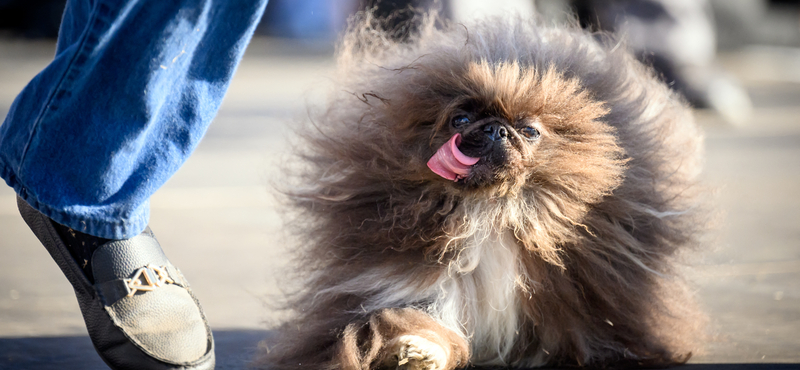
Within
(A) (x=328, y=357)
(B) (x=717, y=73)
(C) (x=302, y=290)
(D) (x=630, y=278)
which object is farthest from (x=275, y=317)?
(B) (x=717, y=73)

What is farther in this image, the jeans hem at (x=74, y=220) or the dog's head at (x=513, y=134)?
the dog's head at (x=513, y=134)

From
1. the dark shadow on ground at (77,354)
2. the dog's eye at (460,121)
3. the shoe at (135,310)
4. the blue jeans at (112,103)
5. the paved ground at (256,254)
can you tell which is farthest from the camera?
the paved ground at (256,254)

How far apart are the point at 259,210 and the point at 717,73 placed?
5227 millimetres

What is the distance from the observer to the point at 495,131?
5.90ft

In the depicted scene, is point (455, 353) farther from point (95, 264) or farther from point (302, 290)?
point (95, 264)

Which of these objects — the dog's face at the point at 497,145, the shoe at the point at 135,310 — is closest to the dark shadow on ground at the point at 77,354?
the shoe at the point at 135,310

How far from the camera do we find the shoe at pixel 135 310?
1745mm

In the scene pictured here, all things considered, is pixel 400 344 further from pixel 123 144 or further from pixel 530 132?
pixel 123 144

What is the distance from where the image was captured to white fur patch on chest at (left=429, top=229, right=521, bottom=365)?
1.88 metres

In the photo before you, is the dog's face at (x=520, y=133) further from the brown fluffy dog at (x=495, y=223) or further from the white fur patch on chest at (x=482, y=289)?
the white fur patch on chest at (x=482, y=289)

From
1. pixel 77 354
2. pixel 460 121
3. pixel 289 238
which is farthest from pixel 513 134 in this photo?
pixel 77 354

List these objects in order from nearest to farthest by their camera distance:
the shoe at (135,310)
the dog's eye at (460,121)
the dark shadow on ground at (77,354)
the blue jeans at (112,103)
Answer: the blue jeans at (112,103), the shoe at (135,310), the dog's eye at (460,121), the dark shadow on ground at (77,354)

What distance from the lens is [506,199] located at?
1.85m

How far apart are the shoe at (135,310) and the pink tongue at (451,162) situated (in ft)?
2.27
